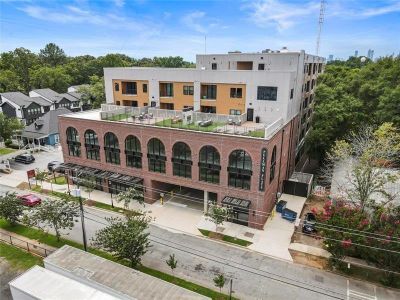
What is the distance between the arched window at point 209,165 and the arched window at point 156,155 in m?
5.14

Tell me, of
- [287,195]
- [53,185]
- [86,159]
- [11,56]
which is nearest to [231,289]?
[287,195]

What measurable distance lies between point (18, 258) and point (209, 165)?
21392 mm

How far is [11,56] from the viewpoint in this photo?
11119 centimetres

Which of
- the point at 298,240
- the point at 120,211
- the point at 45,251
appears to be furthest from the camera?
the point at 120,211

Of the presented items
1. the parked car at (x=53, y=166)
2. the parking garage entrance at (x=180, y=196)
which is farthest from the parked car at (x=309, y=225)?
the parked car at (x=53, y=166)

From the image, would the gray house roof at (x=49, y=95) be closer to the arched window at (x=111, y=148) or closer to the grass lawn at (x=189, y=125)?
the arched window at (x=111, y=148)

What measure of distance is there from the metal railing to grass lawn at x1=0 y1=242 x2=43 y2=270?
0.49 meters

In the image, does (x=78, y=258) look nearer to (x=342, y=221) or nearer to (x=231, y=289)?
(x=231, y=289)

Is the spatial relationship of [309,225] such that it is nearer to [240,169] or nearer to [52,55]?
[240,169]

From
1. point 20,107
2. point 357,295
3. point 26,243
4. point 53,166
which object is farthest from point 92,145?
point 20,107

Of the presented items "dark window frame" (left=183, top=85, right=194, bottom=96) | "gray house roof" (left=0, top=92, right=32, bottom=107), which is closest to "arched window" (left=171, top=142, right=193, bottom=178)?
"dark window frame" (left=183, top=85, right=194, bottom=96)

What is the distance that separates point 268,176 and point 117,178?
20118 mm

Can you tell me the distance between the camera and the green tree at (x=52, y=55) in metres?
143

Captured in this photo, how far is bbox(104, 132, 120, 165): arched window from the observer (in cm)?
3970
